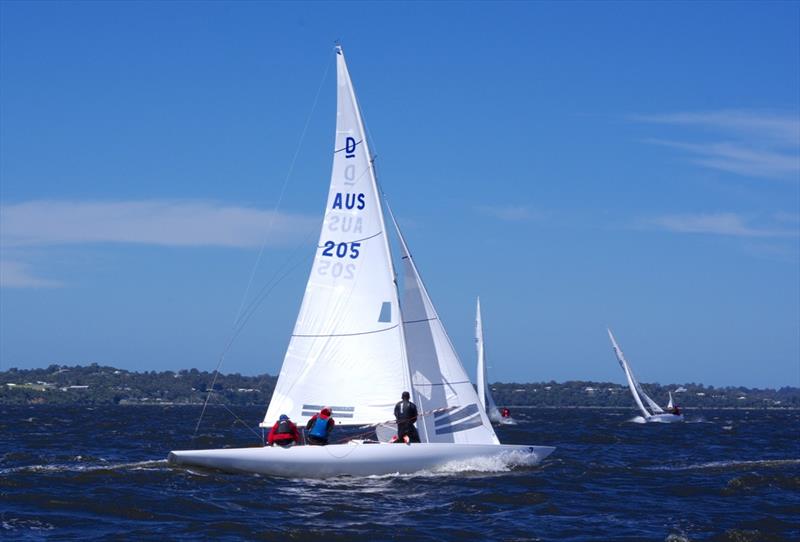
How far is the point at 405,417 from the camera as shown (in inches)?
899

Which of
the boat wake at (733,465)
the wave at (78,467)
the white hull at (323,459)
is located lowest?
the boat wake at (733,465)

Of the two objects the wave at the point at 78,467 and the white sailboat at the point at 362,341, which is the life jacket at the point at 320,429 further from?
the wave at the point at 78,467

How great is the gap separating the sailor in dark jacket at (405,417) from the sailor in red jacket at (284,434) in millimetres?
2137

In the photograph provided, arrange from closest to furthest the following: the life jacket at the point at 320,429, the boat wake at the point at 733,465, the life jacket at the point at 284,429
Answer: the life jacket at the point at 320,429 < the life jacket at the point at 284,429 < the boat wake at the point at 733,465

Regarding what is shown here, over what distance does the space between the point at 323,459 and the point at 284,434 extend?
1226 millimetres

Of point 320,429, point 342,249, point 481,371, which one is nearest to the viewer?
point 320,429

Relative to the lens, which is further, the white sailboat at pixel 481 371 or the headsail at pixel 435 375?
the white sailboat at pixel 481 371

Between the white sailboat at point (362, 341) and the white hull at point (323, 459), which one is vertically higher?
the white sailboat at point (362, 341)

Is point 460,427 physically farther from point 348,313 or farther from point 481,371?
point 481,371

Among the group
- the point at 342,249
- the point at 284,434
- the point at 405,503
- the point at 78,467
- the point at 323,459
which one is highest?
the point at 342,249

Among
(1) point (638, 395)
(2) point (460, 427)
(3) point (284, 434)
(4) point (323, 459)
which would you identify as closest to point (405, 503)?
(4) point (323, 459)

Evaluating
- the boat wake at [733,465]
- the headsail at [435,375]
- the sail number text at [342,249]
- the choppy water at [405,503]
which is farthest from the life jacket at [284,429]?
the boat wake at [733,465]

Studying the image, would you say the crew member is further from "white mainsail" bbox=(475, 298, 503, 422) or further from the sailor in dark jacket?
"white mainsail" bbox=(475, 298, 503, 422)

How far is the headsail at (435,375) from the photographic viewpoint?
Answer: 23938 millimetres
